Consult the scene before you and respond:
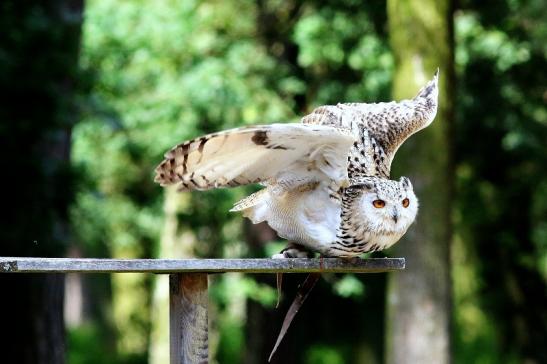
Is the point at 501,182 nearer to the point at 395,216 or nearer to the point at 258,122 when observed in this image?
the point at 258,122

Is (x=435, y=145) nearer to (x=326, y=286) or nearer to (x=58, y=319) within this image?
(x=58, y=319)

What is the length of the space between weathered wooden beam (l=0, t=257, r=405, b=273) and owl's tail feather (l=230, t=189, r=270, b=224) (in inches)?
19.4

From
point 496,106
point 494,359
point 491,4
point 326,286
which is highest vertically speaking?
point 491,4

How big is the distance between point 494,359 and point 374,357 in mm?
2084

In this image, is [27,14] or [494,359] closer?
[27,14]

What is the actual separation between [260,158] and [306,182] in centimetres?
31

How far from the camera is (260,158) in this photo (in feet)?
13.8

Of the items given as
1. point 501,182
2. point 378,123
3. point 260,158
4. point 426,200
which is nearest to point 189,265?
point 260,158

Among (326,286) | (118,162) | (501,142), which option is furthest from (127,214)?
(501,142)

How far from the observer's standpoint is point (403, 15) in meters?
8.75

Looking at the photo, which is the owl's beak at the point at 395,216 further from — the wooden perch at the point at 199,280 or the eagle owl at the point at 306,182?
the wooden perch at the point at 199,280

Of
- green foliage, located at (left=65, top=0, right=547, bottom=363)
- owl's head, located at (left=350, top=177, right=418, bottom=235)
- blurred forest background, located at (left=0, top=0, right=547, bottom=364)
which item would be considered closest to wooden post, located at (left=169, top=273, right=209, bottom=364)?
owl's head, located at (left=350, top=177, right=418, bottom=235)

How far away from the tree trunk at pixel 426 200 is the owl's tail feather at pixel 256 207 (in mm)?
3825

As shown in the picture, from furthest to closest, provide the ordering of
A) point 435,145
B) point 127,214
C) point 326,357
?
point 326,357 → point 127,214 → point 435,145
